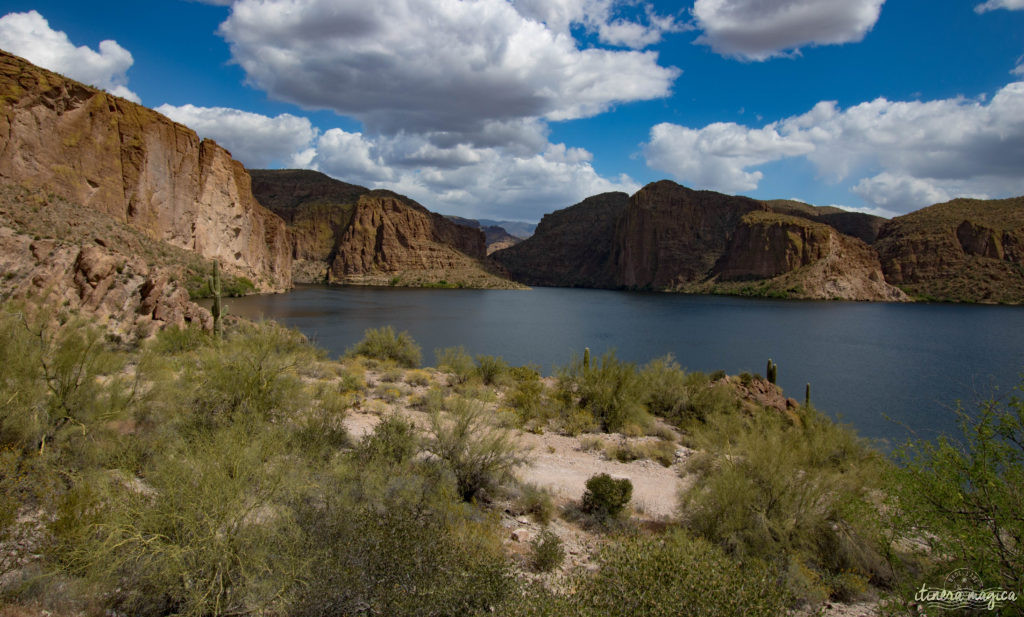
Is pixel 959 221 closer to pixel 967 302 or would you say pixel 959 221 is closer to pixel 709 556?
pixel 967 302

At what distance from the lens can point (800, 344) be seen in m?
35.2

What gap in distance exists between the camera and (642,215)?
14325cm

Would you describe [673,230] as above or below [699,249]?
above

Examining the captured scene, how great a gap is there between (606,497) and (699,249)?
442ft

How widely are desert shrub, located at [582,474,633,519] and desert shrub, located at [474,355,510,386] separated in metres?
9.63

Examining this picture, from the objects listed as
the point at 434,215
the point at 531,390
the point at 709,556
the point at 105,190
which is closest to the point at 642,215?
the point at 434,215

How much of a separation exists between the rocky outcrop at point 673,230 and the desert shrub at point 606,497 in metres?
126

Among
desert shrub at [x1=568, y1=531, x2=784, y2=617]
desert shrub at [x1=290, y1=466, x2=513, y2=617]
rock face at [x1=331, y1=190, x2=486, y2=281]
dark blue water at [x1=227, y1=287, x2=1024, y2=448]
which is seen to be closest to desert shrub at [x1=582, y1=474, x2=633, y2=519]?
desert shrub at [x1=290, y1=466, x2=513, y2=617]

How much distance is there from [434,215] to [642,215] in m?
59.3

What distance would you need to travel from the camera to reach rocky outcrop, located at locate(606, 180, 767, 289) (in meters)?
132

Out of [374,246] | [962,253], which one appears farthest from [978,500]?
[374,246]

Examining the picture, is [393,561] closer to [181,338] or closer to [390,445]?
[390,445]

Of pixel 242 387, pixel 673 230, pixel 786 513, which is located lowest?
pixel 786 513

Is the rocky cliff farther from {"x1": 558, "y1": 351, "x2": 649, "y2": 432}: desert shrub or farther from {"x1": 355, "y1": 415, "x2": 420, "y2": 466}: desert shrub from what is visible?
{"x1": 355, "y1": 415, "x2": 420, "y2": 466}: desert shrub
